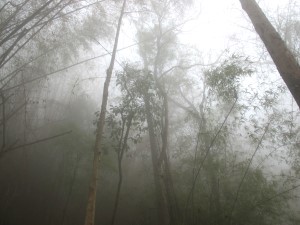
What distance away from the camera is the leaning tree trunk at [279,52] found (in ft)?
8.07

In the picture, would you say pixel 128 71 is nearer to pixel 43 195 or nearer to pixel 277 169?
pixel 43 195

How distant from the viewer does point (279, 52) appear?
8.80ft

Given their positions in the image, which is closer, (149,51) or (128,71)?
(128,71)

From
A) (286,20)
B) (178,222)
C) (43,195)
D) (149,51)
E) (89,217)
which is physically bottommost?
(89,217)

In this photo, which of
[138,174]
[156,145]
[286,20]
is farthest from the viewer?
[138,174]

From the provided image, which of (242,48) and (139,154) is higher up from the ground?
(242,48)

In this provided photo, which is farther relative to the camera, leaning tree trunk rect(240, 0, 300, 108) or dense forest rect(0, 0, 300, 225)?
dense forest rect(0, 0, 300, 225)

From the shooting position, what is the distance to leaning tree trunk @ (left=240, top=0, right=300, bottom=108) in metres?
2.46

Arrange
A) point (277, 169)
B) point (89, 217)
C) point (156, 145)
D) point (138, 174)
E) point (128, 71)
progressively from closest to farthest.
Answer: point (89, 217), point (128, 71), point (156, 145), point (138, 174), point (277, 169)

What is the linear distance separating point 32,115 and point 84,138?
240 centimetres

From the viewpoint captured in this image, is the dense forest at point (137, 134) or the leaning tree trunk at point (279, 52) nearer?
the leaning tree trunk at point (279, 52)

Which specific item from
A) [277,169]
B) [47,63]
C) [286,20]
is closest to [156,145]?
[47,63]

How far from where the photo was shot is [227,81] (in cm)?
475

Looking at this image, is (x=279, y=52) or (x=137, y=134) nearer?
(x=279, y=52)
